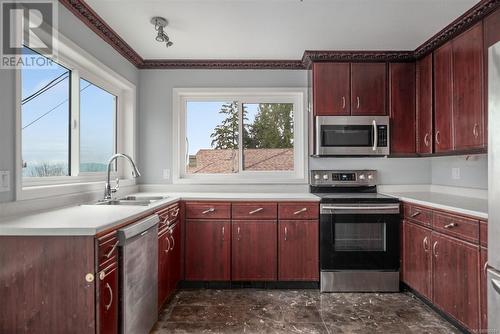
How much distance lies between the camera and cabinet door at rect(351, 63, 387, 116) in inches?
124

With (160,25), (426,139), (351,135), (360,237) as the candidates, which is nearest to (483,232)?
(360,237)

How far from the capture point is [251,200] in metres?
2.90

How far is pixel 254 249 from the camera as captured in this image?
2.90 metres

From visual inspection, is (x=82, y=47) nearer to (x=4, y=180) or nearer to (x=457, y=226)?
(x=4, y=180)

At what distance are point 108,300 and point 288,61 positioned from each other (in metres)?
2.81

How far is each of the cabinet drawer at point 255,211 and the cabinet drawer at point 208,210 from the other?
77 mm

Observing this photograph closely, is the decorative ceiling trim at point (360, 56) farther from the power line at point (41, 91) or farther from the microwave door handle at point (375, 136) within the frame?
the power line at point (41, 91)

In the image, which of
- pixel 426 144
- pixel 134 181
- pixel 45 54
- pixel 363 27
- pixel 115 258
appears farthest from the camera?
pixel 134 181

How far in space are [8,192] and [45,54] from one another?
0.98 m

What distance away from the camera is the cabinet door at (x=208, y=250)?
290 centimetres

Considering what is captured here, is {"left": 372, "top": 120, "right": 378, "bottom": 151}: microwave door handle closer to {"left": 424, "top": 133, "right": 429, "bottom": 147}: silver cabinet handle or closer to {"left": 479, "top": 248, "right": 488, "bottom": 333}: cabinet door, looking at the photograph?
{"left": 424, "top": 133, "right": 429, "bottom": 147}: silver cabinet handle

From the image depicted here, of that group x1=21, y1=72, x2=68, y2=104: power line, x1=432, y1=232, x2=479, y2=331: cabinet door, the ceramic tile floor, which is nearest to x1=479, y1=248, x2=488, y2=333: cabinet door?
x1=432, y1=232, x2=479, y2=331: cabinet door

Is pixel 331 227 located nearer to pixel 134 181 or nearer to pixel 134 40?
pixel 134 181

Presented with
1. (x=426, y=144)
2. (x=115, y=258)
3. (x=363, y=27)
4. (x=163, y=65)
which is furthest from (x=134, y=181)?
(x=426, y=144)
